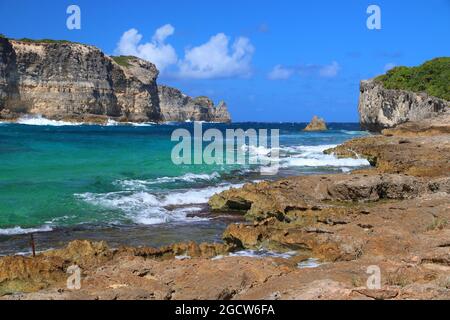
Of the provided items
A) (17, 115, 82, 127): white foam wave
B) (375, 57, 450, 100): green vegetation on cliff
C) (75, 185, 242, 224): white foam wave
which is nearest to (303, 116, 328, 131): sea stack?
(375, 57, 450, 100): green vegetation on cliff

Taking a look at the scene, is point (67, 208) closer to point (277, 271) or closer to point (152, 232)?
point (152, 232)

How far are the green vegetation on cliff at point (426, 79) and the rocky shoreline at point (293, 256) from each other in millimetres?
45656

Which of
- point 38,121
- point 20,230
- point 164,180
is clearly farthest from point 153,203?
point 38,121

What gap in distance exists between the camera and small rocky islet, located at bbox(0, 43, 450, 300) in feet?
18.7

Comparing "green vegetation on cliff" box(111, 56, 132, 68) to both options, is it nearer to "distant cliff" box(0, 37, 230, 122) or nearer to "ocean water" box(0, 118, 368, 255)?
"distant cliff" box(0, 37, 230, 122)

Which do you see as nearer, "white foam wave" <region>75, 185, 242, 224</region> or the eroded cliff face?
"white foam wave" <region>75, 185, 242, 224</region>

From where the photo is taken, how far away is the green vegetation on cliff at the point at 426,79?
56.4 metres

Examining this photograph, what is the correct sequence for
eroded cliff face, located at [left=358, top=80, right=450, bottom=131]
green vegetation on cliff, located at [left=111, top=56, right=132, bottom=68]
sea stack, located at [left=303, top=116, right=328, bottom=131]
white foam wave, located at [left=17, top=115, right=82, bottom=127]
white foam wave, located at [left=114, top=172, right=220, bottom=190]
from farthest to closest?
green vegetation on cliff, located at [left=111, top=56, right=132, bottom=68] → sea stack, located at [left=303, top=116, right=328, bottom=131] → white foam wave, located at [left=17, top=115, right=82, bottom=127] → eroded cliff face, located at [left=358, top=80, right=450, bottom=131] → white foam wave, located at [left=114, top=172, right=220, bottom=190]

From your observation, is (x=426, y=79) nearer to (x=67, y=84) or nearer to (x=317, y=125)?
(x=317, y=125)

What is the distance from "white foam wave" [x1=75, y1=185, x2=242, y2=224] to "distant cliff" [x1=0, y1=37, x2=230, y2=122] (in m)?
79.6

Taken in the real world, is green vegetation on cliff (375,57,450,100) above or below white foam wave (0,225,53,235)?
above

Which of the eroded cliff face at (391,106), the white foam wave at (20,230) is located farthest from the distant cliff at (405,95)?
the white foam wave at (20,230)
